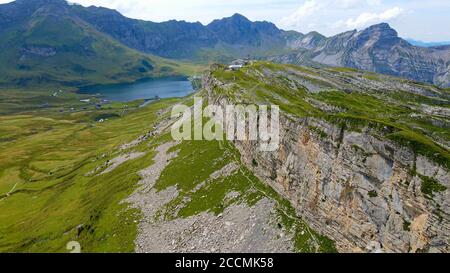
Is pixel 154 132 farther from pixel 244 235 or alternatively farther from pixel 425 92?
pixel 425 92

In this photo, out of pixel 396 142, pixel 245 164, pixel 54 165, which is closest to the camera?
pixel 396 142

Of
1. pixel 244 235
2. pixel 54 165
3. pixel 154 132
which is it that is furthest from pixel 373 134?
pixel 54 165

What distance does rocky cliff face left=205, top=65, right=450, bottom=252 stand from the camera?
124ft

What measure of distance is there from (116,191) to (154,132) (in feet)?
A: 158

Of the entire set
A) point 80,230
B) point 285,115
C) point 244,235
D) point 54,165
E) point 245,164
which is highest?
point 285,115

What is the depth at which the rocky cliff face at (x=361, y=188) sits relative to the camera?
37656 millimetres

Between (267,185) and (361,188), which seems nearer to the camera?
(361,188)

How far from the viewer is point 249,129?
74.5 m

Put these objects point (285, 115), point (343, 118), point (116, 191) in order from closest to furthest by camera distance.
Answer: point (343, 118) → point (285, 115) → point (116, 191)

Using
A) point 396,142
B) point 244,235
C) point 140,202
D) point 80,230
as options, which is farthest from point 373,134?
point 80,230

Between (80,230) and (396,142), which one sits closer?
(396,142)

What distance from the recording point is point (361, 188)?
4534cm

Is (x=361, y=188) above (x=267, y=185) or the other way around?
above

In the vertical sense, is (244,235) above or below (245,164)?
below
